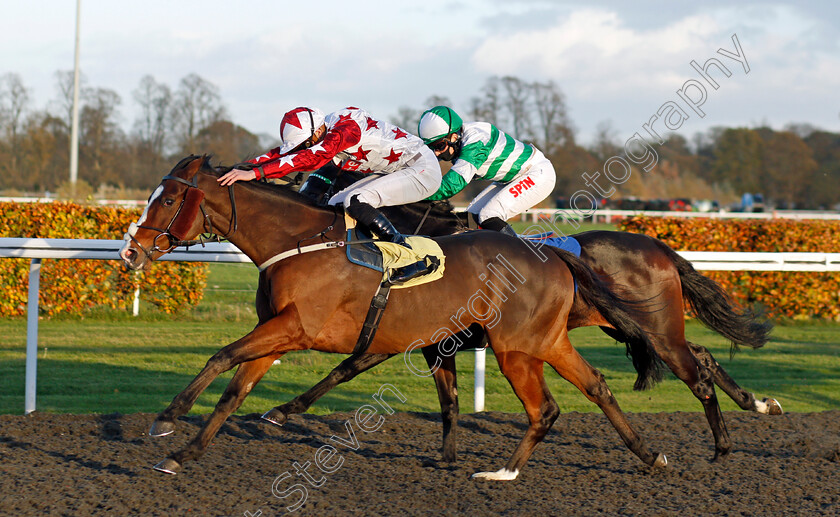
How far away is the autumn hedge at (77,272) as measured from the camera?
8.70 meters

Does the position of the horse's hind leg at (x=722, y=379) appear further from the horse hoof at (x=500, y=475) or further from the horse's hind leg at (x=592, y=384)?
the horse hoof at (x=500, y=475)

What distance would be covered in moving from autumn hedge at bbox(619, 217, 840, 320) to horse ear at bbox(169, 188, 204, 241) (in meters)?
7.76

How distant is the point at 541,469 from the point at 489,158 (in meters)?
1.87

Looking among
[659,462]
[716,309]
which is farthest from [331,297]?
[716,309]

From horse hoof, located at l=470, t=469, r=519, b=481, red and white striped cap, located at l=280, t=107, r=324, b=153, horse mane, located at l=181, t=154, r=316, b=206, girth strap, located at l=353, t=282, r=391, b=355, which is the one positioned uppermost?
red and white striped cap, located at l=280, t=107, r=324, b=153

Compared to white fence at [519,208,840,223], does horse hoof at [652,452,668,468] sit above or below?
below

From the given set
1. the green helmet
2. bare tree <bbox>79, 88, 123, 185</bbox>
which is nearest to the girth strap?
the green helmet

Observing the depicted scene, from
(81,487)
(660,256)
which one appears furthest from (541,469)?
(81,487)

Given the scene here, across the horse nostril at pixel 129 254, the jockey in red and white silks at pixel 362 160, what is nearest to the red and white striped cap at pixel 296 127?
the jockey in red and white silks at pixel 362 160

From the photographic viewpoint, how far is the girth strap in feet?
12.3

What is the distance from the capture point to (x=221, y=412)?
11.5 ft

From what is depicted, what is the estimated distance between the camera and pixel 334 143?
3895mm

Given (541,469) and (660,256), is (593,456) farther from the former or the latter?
(660,256)

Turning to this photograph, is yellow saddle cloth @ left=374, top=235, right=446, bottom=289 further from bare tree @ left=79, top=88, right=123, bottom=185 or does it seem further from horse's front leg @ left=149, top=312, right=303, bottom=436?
bare tree @ left=79, top=88, right=123, bottom=185
